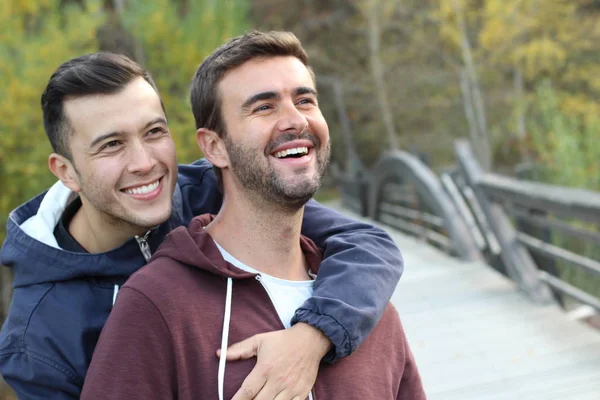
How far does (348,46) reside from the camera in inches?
995

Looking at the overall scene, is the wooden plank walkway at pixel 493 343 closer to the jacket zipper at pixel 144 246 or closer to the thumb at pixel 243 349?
the jacket zipper at pixel 144 246

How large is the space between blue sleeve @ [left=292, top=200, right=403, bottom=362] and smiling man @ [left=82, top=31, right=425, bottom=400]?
0.05 meters

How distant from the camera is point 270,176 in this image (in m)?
1.74

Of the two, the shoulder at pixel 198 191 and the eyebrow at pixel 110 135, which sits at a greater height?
the eyebrow at pixel 110 135

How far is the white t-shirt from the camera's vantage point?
5.78 feet

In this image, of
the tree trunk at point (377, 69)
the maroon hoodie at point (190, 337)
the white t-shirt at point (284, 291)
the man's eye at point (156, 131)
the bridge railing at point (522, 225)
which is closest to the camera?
the maroon hoodie at point (190, 337)

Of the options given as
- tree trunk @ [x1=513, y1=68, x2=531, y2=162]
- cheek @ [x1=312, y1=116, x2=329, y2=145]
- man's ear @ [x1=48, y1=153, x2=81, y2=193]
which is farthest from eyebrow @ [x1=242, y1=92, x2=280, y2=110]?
tree trunk @ [x1=513, y1=68, x2=531, y2=162]

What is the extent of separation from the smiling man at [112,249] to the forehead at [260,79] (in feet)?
0.28

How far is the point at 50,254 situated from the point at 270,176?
61 cm

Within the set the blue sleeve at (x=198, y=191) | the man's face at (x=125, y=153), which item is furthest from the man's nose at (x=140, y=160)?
the blue sleeve at (x=198, y=191)

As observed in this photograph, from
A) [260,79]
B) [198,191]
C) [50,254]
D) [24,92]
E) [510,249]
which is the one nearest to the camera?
[260,79]

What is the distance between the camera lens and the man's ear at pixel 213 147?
185cm

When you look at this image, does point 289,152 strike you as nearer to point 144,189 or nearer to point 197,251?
point 197,251

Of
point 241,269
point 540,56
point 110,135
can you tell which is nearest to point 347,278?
point 241,269
